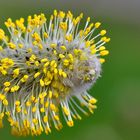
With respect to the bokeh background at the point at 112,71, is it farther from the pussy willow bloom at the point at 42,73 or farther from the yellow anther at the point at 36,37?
the yellow anther at the point at 36,37

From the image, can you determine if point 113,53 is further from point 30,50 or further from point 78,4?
point 30,50

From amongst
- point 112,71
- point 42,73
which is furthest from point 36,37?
point 112,71

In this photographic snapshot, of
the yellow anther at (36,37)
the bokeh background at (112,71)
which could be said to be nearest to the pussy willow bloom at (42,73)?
the yellow anther at (36,37)

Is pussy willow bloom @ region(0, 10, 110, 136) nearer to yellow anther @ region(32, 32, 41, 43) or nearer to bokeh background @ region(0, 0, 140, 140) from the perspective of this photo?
yellow anther @ region(32, 32, 41, 43)

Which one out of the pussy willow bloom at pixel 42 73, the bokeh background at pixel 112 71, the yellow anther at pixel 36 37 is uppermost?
the bokeh background at pixel 112 71

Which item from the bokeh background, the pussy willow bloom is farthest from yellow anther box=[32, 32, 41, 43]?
the bokeh background

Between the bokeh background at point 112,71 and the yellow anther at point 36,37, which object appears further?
the bokeh background at point 112,71

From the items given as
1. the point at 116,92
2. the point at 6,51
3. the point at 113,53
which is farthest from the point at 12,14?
the point at 6,51
